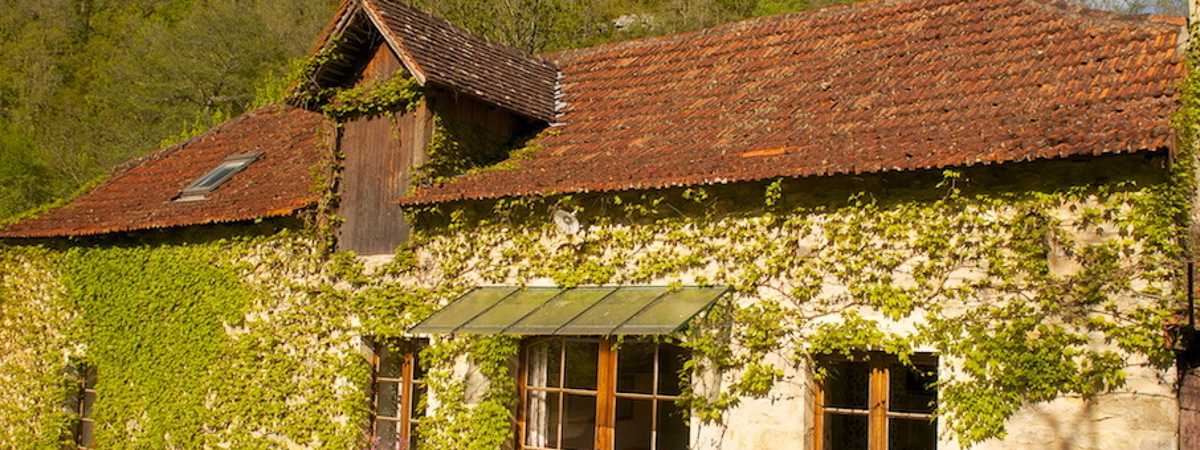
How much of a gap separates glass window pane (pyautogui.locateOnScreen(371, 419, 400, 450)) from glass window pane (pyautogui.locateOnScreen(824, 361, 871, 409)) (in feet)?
16.0

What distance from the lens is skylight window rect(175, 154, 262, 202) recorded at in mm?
13156

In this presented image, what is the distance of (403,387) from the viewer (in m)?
10.9

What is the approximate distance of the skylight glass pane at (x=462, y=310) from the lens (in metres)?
9.43

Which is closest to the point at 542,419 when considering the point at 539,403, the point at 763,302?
the point at 539,403

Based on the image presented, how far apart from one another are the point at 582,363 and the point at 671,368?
38.5 inches

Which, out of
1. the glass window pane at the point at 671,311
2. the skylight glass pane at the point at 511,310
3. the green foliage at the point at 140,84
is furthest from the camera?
the green foliage at the point at 140,84

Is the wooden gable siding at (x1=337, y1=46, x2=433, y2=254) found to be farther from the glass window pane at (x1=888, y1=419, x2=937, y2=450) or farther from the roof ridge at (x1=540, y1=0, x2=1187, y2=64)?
the glass window pane at (x1=888, y1=419, x2=937, y2=450)

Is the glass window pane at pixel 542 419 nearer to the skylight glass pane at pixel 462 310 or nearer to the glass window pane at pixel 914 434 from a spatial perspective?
the skylight glass pane at pixel 462 310

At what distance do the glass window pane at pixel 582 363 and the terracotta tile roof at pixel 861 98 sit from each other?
5.17ft

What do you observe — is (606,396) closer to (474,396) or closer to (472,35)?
(474,396)

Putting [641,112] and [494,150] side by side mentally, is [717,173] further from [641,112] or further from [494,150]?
[494,150]

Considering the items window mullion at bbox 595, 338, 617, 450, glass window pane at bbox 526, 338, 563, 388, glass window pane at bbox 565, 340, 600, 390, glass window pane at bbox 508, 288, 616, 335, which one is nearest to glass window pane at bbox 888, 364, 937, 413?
window mullion at bbox 595, 338, 617, 450

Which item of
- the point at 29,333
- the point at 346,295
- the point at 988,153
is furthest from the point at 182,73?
the point at 988,153

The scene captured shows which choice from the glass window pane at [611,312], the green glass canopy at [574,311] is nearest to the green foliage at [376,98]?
the green glass canopy at [574,311]
